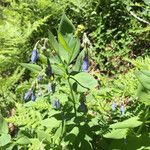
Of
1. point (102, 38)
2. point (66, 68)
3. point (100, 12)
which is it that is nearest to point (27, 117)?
point (66, 68)

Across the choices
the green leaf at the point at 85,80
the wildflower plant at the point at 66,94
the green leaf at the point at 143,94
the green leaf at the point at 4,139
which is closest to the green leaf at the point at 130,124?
the wildflower plant at the point at 66,94

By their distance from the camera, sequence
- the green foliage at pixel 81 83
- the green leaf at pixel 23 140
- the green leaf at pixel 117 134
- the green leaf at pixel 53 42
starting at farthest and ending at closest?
1. the green leaf at pixel 23 140
2. the green leaf at pixel 117 134
3. the green foliage at pixel 81 83
4. the green leaf at pixel 53 42

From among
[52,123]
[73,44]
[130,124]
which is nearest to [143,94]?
[130,124]

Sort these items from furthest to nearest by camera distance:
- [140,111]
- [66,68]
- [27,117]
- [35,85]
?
[27,117] → [140,111] → [35,85] → [66,68]

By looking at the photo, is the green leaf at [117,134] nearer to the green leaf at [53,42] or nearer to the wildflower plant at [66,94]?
the wildflower plant at [66,94]

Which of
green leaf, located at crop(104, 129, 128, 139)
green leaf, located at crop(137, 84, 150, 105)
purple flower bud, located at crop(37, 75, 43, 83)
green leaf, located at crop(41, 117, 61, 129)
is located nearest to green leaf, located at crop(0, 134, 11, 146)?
green leaf, located at crop(41, 117, 61, 129)

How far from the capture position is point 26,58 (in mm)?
4723

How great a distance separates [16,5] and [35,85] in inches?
132

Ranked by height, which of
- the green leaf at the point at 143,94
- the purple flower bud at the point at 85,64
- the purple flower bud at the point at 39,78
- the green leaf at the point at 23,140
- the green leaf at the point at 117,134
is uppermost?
the purple flower bud at the point at 85,64

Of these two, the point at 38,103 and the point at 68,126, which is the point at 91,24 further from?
the point at 68,126

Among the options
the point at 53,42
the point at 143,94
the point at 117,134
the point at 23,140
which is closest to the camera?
the point at 53,42

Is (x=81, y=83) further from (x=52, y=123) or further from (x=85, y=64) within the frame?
(x=52, y=123)

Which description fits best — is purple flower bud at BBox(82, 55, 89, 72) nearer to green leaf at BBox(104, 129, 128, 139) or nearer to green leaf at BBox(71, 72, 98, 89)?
green leaf at BBox(71, 72, 98, 89)

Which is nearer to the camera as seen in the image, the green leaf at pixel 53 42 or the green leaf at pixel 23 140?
the green leaf at pixel 53 42
